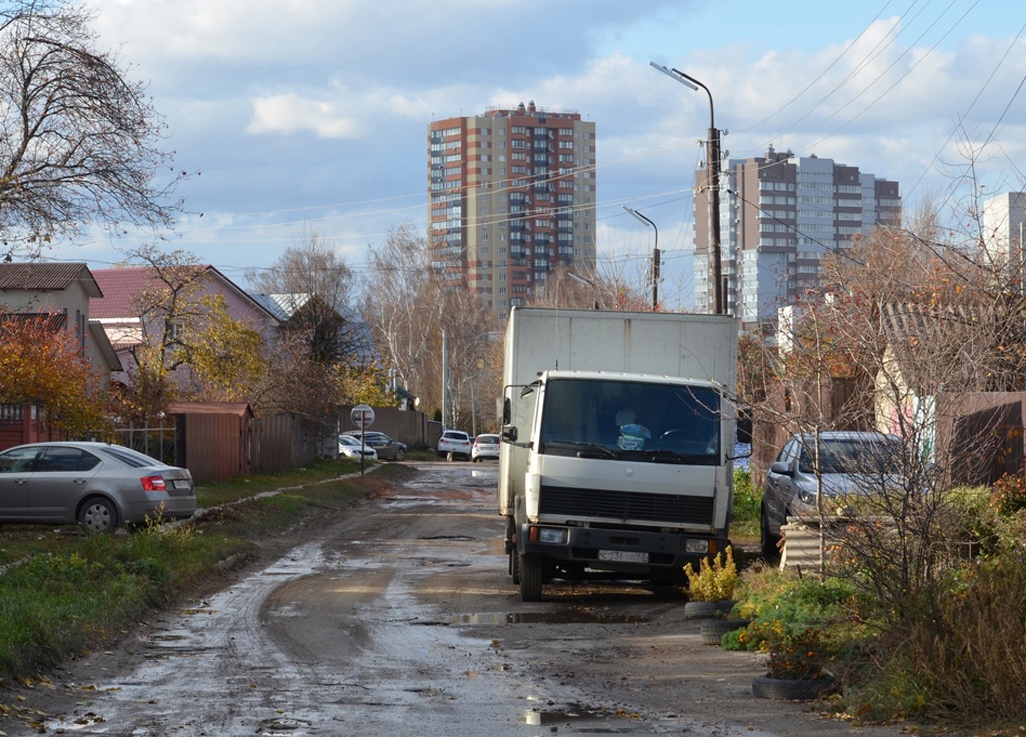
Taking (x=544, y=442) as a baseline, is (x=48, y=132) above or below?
above

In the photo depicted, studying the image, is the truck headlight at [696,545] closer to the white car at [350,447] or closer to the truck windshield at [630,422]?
the truck windshield at [630,422]

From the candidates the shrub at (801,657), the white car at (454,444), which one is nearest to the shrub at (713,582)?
the shrub at (801,657)

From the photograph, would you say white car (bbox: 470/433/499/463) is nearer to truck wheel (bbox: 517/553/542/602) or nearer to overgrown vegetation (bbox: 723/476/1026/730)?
truck wheel (bbox: 517/553/542/602)

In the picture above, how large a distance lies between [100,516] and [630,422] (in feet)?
32.1

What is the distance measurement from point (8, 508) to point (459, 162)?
16047 cm

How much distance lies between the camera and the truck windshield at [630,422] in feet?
46.5

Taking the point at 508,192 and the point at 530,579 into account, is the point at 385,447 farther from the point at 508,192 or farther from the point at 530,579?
the point at 508,192

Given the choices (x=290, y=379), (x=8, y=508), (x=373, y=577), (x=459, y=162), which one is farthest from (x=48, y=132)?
(x=459, y=162)

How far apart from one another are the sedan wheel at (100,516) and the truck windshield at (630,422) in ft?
29.2

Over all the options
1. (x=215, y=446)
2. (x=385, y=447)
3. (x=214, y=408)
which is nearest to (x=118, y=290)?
(x=385, y=447)

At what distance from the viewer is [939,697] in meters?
7.70

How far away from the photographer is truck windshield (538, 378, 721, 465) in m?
14.2

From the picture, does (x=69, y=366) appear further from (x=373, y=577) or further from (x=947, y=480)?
(x=947, y=480)

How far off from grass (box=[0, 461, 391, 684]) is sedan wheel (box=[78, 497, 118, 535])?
1.02 ft
